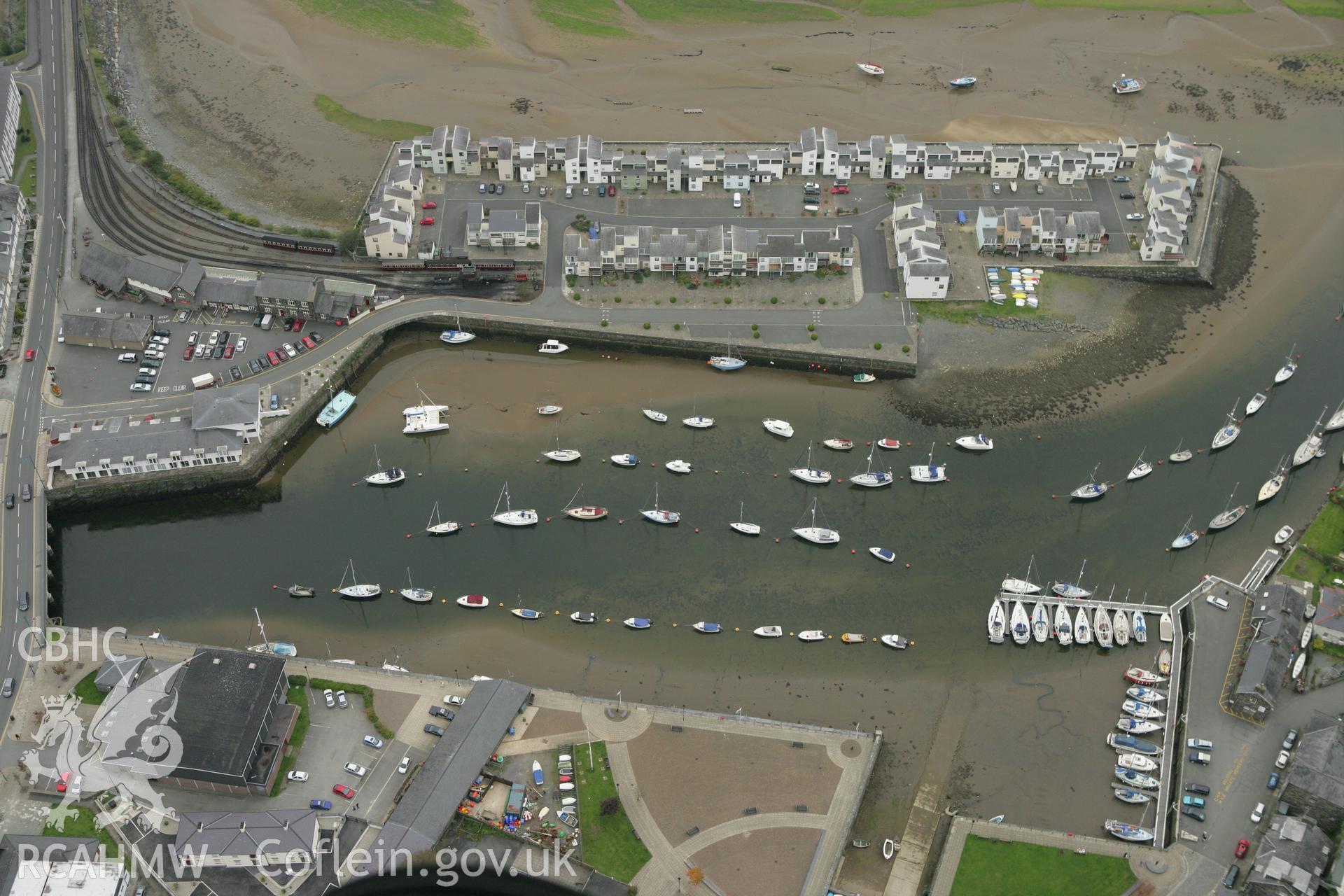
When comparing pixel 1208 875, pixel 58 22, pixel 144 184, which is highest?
pixel 58 22

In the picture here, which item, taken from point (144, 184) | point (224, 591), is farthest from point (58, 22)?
point (224, 591)

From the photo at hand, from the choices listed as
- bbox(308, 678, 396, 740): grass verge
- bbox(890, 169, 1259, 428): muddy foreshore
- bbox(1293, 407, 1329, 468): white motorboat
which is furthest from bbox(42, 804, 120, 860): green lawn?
bbox(1293, 407, 1329, 468): white motorboat

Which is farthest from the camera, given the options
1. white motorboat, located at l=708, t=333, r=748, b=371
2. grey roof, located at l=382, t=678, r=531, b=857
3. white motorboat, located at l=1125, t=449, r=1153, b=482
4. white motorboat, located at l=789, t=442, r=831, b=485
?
white motorboat, located at l=708, t=333, r=748, b=371

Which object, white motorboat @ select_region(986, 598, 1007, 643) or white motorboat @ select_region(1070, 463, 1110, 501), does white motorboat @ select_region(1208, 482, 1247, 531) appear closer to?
white motorboat @ select_region(1070, 463, 1110, 501)

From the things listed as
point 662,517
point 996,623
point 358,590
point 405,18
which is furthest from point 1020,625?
point 405,18

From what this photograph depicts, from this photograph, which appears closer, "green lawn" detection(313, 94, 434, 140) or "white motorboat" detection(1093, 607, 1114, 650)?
"white motorboat" detection(1093, 607, 1114, 650)

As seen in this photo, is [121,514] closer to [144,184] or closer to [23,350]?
[23,350]

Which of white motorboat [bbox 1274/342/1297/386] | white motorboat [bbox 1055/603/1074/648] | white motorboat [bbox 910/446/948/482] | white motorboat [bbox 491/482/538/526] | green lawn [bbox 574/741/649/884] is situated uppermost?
white motorboat [bbox 1274/342/1297/386]

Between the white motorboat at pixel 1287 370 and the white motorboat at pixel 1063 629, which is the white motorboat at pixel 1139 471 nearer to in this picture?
the white motorboat at pixel 1063 629
